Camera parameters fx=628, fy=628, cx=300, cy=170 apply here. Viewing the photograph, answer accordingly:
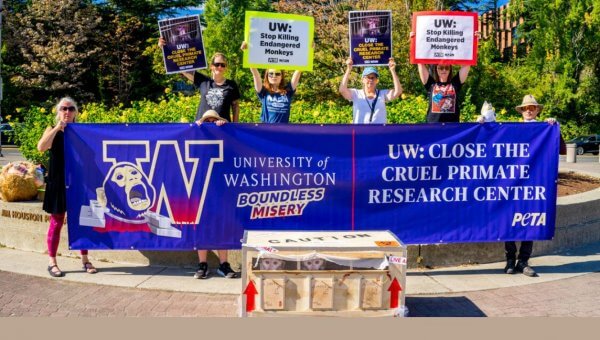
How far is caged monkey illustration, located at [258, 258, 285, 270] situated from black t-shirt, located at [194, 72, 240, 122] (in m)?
2.33

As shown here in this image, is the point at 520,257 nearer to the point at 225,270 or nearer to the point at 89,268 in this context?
the point at 225,270

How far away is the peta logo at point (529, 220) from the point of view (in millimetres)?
7271

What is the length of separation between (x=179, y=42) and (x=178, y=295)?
9.97ft

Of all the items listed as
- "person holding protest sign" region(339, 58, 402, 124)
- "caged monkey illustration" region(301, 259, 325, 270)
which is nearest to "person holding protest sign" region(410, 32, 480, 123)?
"person holding protest sign" region(339, 58, 402, 124)

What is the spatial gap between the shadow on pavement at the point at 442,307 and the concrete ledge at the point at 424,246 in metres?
1.13

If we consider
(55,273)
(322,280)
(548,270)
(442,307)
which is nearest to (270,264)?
(322,280)

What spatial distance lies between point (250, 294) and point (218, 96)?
8.60ft

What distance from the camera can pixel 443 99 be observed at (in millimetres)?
7246

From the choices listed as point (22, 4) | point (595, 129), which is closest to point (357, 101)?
point (595, 129)

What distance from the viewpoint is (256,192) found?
6898 millimetres

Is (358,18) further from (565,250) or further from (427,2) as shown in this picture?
(427,2)

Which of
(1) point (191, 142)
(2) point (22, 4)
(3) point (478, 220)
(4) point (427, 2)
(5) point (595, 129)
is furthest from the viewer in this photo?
(2) point (22, 4)

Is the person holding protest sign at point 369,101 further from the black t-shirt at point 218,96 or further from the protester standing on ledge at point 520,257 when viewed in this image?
the protester standing on ledge at point 520,257

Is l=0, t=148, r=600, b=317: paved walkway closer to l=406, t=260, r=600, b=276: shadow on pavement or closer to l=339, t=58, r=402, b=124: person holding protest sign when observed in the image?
l=406, t=260, r=600, b=276: shadow on pavement
